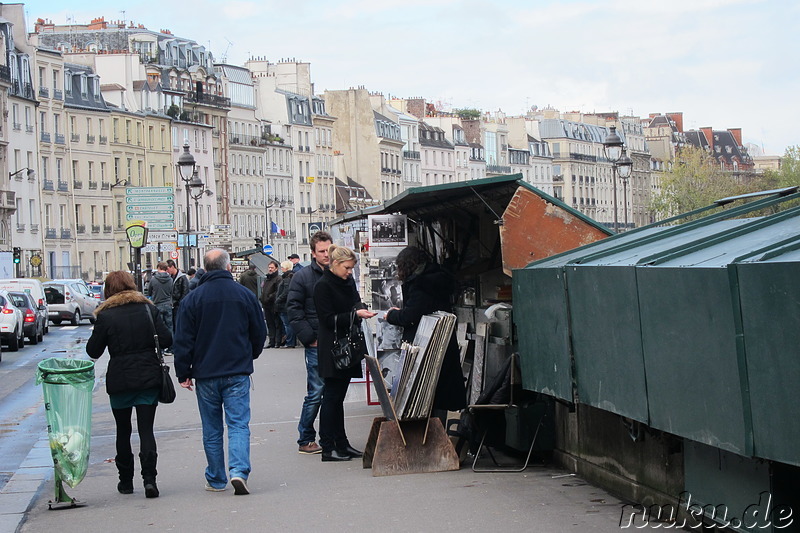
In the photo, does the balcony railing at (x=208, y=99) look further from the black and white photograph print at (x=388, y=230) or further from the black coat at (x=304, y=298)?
the black coat at (x=304, y=298)

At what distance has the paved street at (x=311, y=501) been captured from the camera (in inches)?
382

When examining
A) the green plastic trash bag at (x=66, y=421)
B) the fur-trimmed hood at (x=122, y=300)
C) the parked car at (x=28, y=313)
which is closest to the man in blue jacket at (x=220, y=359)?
the fur-trimmed hood at (x=122, y=300)

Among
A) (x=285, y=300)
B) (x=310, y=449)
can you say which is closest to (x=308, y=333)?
(x=310, y=449)

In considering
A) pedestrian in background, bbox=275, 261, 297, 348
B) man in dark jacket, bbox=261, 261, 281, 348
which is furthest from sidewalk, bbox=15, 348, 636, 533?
man in dark jacket, bbox=261, 261, 281, 348

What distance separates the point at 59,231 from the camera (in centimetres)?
9538

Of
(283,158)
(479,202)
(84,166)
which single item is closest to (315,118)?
(283,158)

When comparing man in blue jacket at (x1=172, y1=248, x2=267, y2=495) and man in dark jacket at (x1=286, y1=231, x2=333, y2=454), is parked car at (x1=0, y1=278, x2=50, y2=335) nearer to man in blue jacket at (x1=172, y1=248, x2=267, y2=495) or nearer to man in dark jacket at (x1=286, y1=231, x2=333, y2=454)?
man in dark jacket at (x1=286, y1=231, x2=333, y2=454)

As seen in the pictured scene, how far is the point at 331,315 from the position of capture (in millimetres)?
12688

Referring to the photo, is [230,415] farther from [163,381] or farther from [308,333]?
[308,333]

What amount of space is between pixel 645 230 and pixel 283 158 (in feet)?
383

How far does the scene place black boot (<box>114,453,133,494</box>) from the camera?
11.5m

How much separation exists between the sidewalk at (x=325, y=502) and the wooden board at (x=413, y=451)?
104 millimetres

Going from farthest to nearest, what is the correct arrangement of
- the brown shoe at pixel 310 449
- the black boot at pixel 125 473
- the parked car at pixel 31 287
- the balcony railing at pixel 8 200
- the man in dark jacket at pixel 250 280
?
the balcony railing at pixel 8 200, the parked car at pixel 31 287, the man in dark jacket at pixel 250 280, the brown shoe at pixel 310 449, the black boot at pixel 125 473

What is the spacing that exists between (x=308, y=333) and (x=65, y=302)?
45254 millimetres
